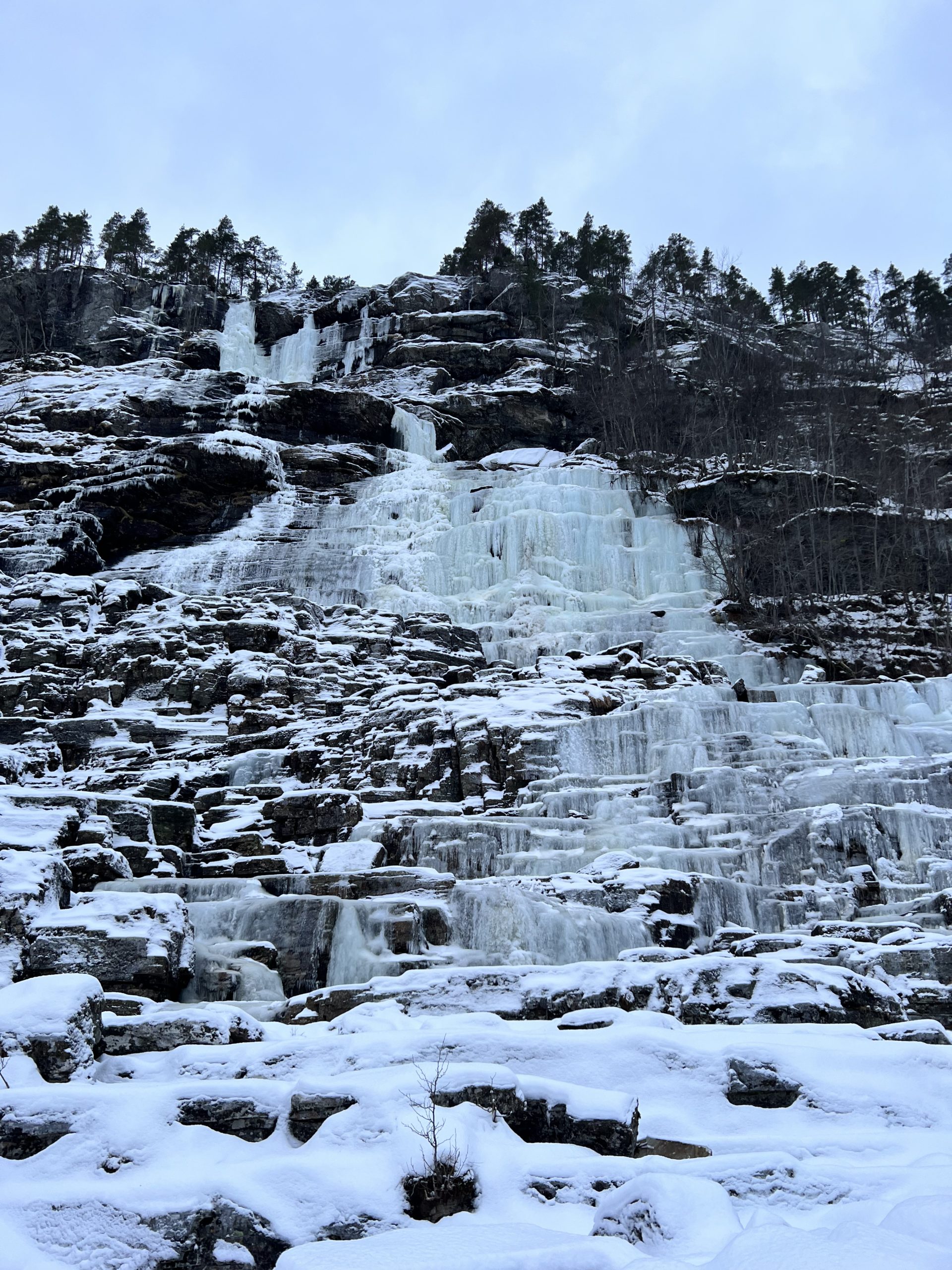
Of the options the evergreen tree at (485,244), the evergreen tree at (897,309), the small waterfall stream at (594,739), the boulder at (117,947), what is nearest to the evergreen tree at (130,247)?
the evergreen tree at (485,244)

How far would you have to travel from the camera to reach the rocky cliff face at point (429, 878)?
15.4 ft

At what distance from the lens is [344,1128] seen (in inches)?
198

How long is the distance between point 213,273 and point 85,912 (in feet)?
172

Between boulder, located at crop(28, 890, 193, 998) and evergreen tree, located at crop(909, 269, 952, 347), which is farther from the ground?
evergreen tree, located at crop(909, 269, 952, 347)

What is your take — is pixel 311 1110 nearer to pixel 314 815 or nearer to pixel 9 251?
pixel 314 815

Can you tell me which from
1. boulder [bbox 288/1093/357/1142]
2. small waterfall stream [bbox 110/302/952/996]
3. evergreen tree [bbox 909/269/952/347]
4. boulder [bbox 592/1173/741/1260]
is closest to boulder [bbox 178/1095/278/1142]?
boulder [bbox 288/1093/357/1142]

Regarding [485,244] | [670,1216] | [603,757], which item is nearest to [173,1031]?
[670,1216]

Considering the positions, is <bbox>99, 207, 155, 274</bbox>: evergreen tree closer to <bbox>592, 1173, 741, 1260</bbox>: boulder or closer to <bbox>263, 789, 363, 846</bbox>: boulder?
<bbox>263, 789, 363, 846</bbox>: boulder

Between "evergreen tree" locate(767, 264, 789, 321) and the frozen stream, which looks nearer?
the frozen stream

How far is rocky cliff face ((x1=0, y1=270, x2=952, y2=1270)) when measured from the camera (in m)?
4.71

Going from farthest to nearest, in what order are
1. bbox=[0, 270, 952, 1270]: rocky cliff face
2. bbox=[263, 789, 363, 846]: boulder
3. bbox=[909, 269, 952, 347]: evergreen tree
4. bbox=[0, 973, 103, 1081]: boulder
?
bbox=[909, 269, 952, 347]: evergreen tree < bbox=[263, 789, 363, 846]: boulder < bbox=[0, 973, 103, 1081]: boulder < bbox=[0, 270, 952, 1270]: rocky cliff face

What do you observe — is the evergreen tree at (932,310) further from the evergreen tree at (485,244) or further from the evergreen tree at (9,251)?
the evergreen tree at (9,251)

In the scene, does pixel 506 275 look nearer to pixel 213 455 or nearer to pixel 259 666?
pixel 213 455

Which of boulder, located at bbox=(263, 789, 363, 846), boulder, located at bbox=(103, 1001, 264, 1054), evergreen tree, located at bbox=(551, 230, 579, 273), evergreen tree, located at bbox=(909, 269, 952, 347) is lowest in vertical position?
boulder, located at bbox=(103, 1001, 264, 1054)
